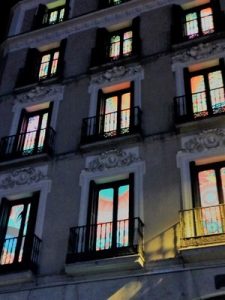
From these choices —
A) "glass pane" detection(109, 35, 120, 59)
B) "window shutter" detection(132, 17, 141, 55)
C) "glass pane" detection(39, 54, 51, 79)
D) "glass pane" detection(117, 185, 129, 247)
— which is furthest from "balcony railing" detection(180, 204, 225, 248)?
"glass pane" detection(39, 54, 51, 79)

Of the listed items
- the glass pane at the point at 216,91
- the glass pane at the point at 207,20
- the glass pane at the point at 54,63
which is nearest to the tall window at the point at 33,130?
the glass pane at the point at 54,63

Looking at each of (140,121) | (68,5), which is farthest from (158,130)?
(68,5)

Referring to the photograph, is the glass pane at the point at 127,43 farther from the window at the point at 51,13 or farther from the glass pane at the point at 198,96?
the window at the point at 51,13

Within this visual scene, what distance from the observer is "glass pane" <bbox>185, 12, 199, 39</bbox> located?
16.9 m

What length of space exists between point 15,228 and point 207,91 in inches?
280

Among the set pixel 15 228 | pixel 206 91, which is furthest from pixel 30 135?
pixel 206 91

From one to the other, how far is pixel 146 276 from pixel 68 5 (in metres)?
13.2

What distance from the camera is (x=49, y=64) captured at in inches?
747

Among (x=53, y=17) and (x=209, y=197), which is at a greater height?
(x=53, y=17)

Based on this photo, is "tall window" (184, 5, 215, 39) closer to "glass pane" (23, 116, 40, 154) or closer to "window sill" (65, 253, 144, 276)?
"glass pane" (23, 116, 40, 154)

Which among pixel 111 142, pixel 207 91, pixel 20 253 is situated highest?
pixel 207 91

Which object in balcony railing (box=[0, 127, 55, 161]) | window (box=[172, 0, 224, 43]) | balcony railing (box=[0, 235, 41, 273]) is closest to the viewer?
balcony railing (box=[0, 235, 41, 273])

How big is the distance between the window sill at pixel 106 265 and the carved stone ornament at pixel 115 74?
6.85m

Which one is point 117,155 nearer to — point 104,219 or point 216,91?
point 104,219
